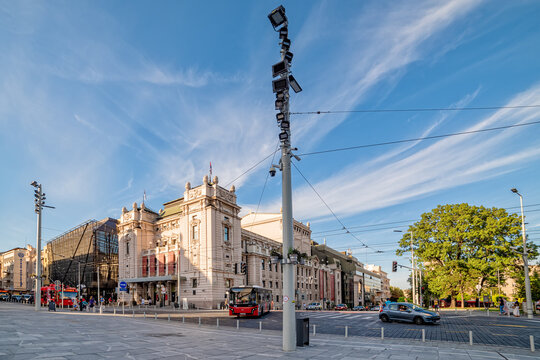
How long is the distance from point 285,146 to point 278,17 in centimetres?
532

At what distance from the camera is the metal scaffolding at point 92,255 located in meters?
81.3

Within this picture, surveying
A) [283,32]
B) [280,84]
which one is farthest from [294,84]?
[283,32]

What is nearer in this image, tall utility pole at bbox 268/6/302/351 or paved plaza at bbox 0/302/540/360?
paved plaza at bbox 0/302/540/360

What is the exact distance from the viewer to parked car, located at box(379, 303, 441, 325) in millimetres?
24859

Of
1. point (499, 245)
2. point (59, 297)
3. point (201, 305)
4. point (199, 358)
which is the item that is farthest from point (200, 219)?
point (199, 358)

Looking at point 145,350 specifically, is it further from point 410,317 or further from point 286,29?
point 410,317

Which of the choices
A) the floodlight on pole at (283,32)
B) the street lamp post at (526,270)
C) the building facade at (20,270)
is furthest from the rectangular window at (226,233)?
the building facade at (20,270)

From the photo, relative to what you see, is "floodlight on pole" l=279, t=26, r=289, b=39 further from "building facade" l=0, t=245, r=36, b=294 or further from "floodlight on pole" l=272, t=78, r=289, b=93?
"building facade" l=0, t=245, r=36, b=294

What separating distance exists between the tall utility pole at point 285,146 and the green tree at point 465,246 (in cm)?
3705

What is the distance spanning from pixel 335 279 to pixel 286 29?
95.5 metres

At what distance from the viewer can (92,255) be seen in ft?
270

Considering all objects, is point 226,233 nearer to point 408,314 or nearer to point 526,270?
point 408,314

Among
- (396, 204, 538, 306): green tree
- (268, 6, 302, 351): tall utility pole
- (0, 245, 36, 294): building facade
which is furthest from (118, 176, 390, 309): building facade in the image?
(0, 245, 36, 294): building facade

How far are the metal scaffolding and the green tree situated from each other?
67.1 m
